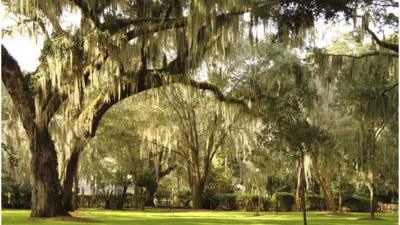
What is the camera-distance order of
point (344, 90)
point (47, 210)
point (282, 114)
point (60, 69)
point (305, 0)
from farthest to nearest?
point (344, 90), point (47, 210), point (282, 114), point (60, 69), point (305, 0)

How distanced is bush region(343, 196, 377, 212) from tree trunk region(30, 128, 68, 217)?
19.0 meters

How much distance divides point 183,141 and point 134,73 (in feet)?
48.2

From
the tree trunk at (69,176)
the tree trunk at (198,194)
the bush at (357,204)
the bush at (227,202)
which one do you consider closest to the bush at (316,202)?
the bush at (357,204)

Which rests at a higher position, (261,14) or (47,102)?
(261,14)

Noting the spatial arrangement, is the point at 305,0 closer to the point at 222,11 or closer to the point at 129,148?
the point at 222,11

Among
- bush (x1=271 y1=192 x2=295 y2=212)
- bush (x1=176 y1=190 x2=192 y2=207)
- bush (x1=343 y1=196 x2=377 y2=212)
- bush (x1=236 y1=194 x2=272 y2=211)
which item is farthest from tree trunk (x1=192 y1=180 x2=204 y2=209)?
bush (x1=343 y1=196 x2=377 y2=212)

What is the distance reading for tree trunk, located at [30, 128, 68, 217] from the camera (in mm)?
14750

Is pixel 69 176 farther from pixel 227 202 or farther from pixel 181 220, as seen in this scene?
pixel 227 202

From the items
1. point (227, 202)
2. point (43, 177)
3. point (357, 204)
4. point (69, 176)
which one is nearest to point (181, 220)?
point (69, 176)

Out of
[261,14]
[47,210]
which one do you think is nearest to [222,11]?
[261,14]

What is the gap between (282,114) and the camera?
13.8 metres

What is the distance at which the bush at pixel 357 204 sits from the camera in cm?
2994

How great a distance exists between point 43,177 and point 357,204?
19.8 m

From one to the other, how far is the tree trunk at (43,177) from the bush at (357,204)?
749 inches
